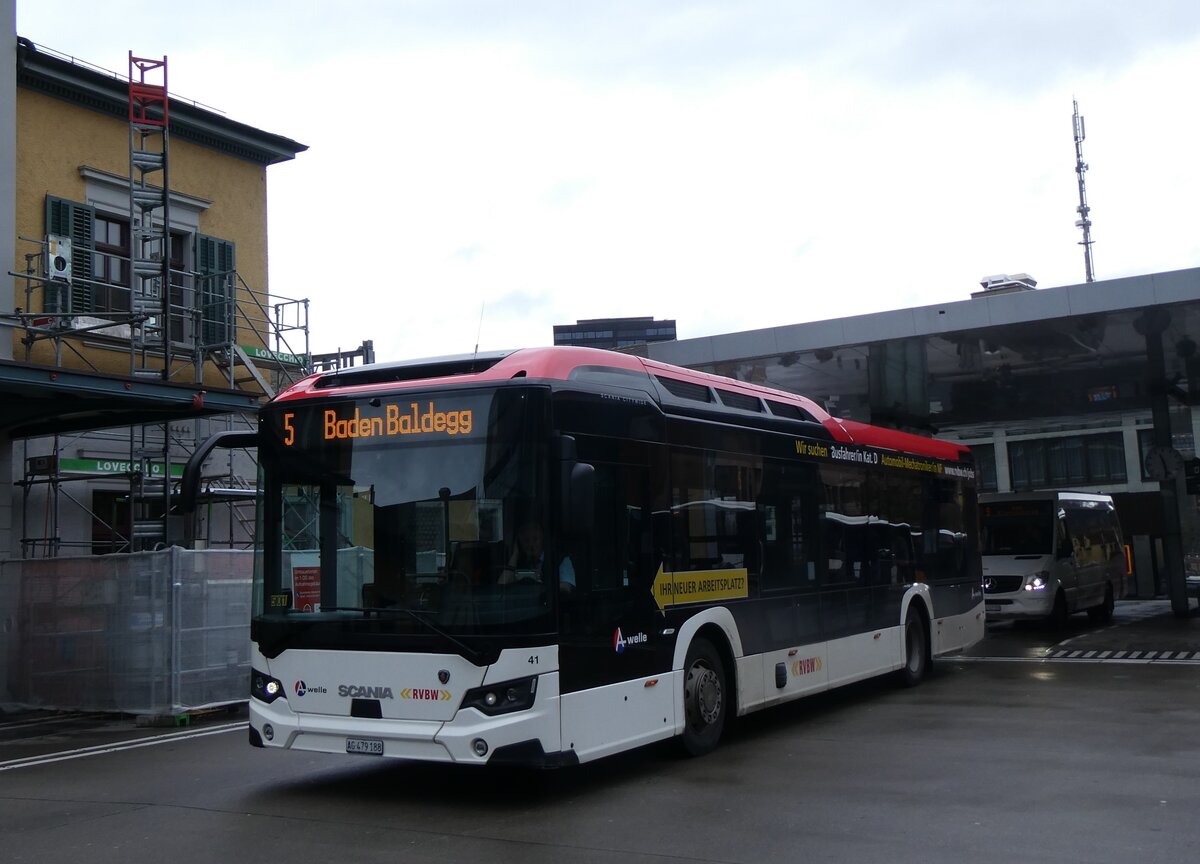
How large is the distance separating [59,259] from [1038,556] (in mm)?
18043

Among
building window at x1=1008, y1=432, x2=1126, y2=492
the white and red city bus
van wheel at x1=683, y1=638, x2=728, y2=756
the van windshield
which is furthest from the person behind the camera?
building window at x1=1008, y1=432, x2=1126, y2=492

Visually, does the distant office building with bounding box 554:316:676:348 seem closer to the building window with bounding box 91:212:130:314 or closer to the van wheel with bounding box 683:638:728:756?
the building window with bounding box 91:212:130:314

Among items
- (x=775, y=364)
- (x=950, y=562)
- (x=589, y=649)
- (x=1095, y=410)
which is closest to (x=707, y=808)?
(x=589, y=649)

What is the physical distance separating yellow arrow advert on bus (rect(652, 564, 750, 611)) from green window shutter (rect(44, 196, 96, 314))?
11.9 meters

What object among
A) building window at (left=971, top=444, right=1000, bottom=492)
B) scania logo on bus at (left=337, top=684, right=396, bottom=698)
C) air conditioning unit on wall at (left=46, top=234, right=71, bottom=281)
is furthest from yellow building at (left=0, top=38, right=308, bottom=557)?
building window at (left=971, top=444, right=1000, bottom=492)

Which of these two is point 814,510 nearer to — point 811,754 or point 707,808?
point 811,754

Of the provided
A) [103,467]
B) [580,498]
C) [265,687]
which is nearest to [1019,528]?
[103,467]

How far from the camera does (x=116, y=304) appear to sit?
753 inches

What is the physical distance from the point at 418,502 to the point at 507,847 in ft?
7.96

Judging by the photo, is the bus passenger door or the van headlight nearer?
the bus passenger door

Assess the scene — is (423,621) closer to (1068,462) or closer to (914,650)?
(914,650)

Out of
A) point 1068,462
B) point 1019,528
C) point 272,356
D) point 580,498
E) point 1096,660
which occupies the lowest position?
point 1096,660

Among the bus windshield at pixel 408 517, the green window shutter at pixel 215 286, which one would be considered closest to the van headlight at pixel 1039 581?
the green window shutter at pixel 215 286

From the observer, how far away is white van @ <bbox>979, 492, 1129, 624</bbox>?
23.2 m
